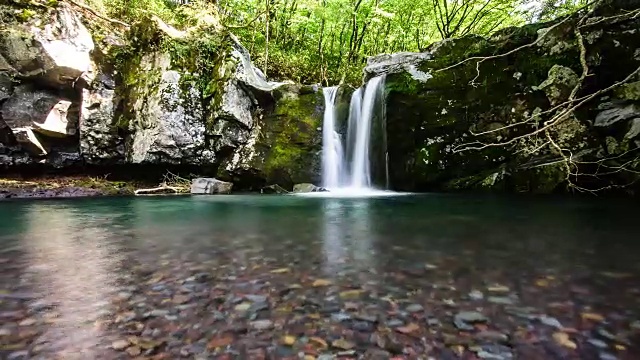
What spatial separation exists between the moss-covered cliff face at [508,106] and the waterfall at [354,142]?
1.86ft

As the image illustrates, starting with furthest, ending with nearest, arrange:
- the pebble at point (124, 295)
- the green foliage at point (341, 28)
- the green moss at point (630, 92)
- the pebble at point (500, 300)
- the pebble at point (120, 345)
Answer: the green foliage at point (341, 28), the green moss at point (630, 92), the pebble at point (124, 295), the pebble at point (500, 300), the pebble at point (120, 345)

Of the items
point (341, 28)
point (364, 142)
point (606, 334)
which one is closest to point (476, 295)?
point (606, 334)

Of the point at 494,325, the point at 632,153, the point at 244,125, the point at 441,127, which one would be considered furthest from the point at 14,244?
the point at 632,153

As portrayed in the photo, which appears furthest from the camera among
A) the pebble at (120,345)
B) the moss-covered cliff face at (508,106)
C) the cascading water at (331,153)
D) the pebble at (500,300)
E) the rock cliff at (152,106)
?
the cascading water at (331,153)

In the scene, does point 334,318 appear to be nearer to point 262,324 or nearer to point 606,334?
point 262,324

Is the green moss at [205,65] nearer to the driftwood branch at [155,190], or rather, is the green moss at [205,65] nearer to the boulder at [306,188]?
the driftwood branch at [155,190]

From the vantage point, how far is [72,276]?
2773mm

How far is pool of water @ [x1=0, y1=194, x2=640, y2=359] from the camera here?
68.7 inches

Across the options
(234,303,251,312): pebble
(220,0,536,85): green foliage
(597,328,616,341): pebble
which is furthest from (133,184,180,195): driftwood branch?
(597,328,616,341): pebble

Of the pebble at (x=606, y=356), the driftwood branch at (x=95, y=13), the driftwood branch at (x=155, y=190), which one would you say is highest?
the driftwood branch at (x=95, y=13)

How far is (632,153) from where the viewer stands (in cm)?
793

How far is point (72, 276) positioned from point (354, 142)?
31.8ft

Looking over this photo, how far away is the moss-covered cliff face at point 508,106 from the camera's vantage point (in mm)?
8602

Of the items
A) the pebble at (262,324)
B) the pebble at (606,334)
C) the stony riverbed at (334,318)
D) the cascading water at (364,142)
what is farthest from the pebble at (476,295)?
the cascading water at (364,142)
